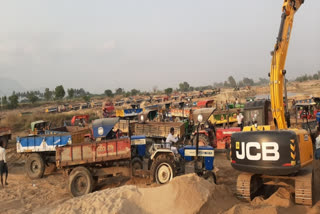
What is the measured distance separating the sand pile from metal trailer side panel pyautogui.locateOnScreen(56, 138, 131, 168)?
195 centimetres

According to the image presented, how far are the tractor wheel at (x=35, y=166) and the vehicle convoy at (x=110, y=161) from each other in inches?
122

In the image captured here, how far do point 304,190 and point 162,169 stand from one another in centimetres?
371

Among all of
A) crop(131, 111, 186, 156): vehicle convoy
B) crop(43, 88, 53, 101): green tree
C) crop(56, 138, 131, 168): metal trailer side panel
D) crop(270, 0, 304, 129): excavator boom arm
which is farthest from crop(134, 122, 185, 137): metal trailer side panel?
crop(43, 88, 53, 101): green tree

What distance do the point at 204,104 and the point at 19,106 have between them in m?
50.0

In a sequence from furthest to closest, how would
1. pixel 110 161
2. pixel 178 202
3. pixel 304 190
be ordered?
pixel 110 161
pixel 304 190
pixel 178 202

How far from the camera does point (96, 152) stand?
315 inches

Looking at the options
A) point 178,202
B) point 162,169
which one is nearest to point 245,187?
point 178,202

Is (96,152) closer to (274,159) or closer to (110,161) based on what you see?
(110,161)

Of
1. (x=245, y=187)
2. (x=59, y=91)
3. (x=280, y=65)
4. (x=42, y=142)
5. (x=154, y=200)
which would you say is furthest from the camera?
(x=59, y=91)

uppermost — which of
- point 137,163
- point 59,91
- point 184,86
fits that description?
point 184,86

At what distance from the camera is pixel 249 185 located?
604 cm

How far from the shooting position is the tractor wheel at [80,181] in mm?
7830

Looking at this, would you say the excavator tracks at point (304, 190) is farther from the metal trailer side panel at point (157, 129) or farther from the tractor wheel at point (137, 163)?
the metal trailer side panel at point (157, 129)

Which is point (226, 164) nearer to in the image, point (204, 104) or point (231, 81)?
point (204, 104)
